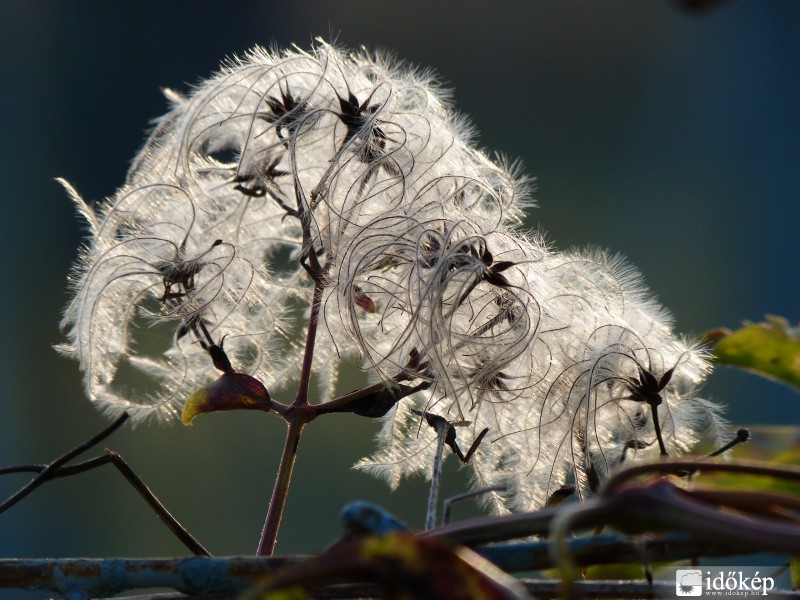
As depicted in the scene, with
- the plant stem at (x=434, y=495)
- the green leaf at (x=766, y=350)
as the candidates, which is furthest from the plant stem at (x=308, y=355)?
the green leaf at (x=766, y=350)

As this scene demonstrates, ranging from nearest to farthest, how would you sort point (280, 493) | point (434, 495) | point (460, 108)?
1. point (434, 495)
2. point (280, 493)
3. point (460, 108)

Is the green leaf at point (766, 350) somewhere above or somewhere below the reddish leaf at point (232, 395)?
above

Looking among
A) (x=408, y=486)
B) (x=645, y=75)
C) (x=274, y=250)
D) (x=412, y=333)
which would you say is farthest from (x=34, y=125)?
(x=412, y=333)

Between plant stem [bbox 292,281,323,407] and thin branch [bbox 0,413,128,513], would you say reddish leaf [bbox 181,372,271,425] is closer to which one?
plant stem [bbox 292,281,323,407]

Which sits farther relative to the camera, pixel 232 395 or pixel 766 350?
Result: pixel 766 350

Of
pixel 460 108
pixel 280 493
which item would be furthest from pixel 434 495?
pixel 460 108

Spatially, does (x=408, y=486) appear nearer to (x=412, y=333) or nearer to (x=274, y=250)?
(x=274, y=250)

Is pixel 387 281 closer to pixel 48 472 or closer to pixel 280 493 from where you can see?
pixel 280 493

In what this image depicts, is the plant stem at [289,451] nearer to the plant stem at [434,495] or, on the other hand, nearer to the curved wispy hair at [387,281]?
the curved wispy hair at [387,281]
